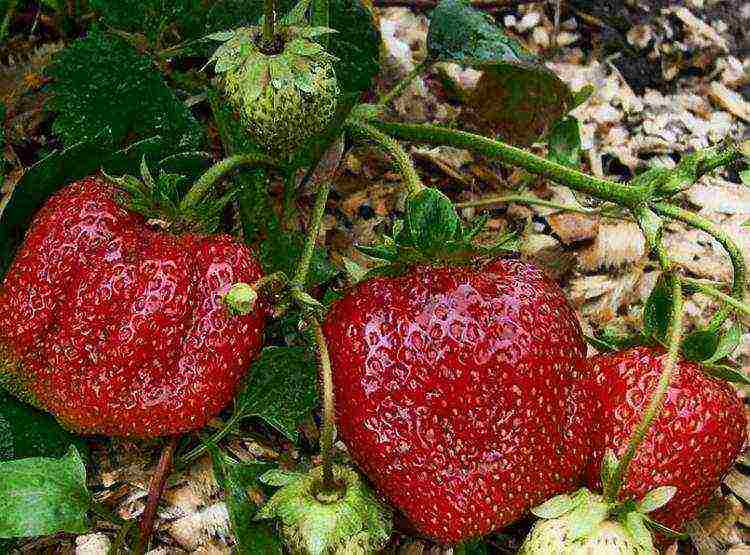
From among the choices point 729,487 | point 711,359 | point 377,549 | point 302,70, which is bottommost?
point 729,487

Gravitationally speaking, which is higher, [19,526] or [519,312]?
[519,312]

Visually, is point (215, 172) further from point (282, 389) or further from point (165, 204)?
point (282, 389)

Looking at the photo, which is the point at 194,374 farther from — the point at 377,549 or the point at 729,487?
the point at 729,487

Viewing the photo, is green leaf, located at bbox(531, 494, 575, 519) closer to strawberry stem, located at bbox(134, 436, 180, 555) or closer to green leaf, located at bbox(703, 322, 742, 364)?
green leaf, located at bbox(703, 322, 742, 364)

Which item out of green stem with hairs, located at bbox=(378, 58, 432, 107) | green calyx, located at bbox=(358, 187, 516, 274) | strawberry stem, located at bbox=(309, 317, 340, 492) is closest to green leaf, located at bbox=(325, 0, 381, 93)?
green stem with hairs, located at bbox=(378, 58, 432, 107)

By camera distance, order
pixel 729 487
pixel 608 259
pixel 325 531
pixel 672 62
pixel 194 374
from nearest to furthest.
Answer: pixel 325 531 → pixel 194 374 → pixel 729 487 → pixel 608 259 → pixel 672 62

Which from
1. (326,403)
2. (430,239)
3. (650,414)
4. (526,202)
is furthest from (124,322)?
(526,202)

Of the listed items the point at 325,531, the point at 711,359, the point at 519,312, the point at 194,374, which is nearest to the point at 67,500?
the point at 194,374
